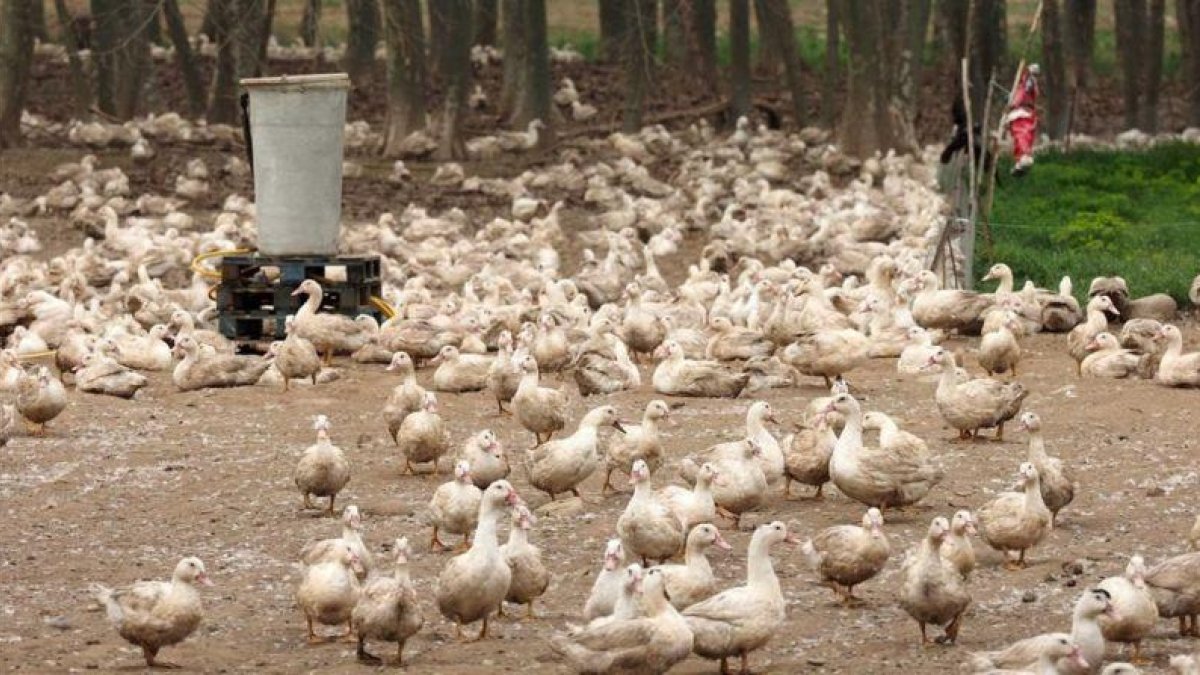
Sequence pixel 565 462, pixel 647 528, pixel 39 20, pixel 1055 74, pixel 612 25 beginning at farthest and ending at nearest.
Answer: pixel 612 25 → pixel 39 20 → pixel 1055 74 → pixel 565 462 → pixel 647 528

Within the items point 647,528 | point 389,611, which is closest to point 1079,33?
point 647,528

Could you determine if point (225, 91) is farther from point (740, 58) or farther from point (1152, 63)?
point (1152, 63)

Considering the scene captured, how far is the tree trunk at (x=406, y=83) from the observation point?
3478 centimetres

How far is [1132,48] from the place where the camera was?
133 ft

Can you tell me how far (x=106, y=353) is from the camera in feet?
62.2

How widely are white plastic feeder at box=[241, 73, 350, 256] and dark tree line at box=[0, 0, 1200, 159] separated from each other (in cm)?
818

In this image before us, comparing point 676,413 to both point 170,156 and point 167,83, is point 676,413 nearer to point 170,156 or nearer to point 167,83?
point 170,156

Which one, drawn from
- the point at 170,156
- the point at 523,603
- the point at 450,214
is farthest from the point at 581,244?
the point at 523,603

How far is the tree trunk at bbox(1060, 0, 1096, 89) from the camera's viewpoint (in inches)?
1741

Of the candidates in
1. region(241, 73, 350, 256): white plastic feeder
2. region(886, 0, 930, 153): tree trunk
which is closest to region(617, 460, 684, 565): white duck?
region(241, 73, 350, 256): white plastic feeder

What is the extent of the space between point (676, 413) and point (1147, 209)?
42.2 feet

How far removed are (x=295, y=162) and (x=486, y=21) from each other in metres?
32.6

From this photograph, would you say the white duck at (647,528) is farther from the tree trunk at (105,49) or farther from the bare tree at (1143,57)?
the bare tree at (1143,57)

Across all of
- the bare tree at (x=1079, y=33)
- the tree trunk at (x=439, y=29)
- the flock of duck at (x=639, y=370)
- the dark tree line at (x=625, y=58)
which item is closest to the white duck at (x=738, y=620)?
the flock of duck at (x=639, y=370)
